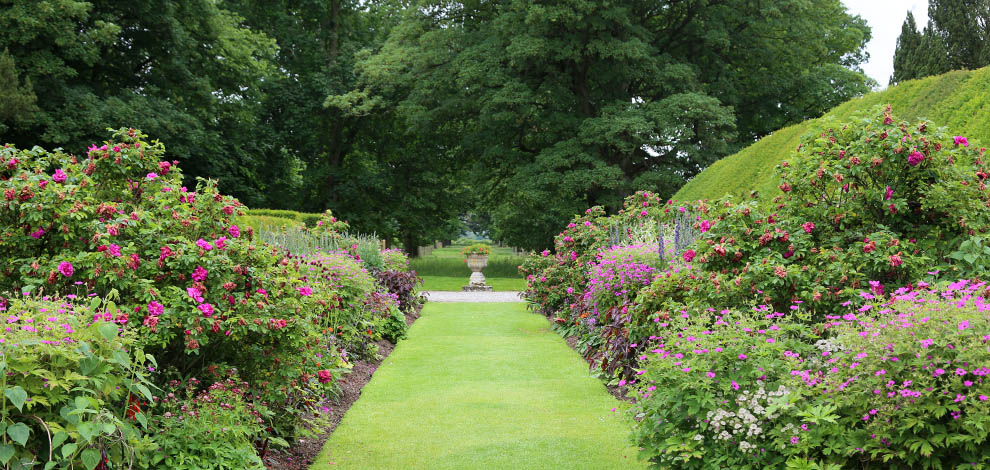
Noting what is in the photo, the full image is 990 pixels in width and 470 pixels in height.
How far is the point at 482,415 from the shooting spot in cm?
586

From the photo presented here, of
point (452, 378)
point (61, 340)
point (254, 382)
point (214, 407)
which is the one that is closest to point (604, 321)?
point (452, 378)

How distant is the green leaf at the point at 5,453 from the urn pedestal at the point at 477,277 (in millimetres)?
17258

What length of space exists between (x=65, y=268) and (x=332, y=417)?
2587 millimetres

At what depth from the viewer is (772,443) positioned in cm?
345

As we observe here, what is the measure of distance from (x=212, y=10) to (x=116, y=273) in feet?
64.4

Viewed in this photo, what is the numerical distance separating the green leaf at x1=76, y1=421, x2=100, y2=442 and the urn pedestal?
17.1m

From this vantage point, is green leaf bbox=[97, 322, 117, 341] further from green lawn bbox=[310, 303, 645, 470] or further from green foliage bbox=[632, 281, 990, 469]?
green foliage bbox=[632, 281, 990, 469]

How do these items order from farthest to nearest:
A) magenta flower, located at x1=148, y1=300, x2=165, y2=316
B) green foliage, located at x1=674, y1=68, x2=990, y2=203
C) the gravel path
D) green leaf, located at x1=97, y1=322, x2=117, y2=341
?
the gravel path → green foliage, located at x1=674, y1=68, x2=990, y2=203 → magenta flower, located at x1=148, y1=300, x2=165, y2=316 → green leaf, located at x1=97, y1=322, x2=117, y2=341

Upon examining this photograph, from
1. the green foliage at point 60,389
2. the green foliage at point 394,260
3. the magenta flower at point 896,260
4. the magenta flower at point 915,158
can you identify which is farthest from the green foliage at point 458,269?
the green foliage at point 60,389

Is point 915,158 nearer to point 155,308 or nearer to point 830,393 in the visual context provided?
point 830,393

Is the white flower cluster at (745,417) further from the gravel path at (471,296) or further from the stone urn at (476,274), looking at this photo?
the stone urn at (476,274)

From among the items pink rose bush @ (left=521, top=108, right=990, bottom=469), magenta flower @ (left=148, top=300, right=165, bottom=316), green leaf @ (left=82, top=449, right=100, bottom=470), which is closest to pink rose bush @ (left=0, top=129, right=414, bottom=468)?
magenta flower @ (left=148, top=300, right=165, bottom=316)

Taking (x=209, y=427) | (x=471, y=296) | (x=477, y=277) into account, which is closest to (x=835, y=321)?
(x=209, y=427)

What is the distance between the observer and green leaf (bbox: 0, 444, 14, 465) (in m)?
2.45
